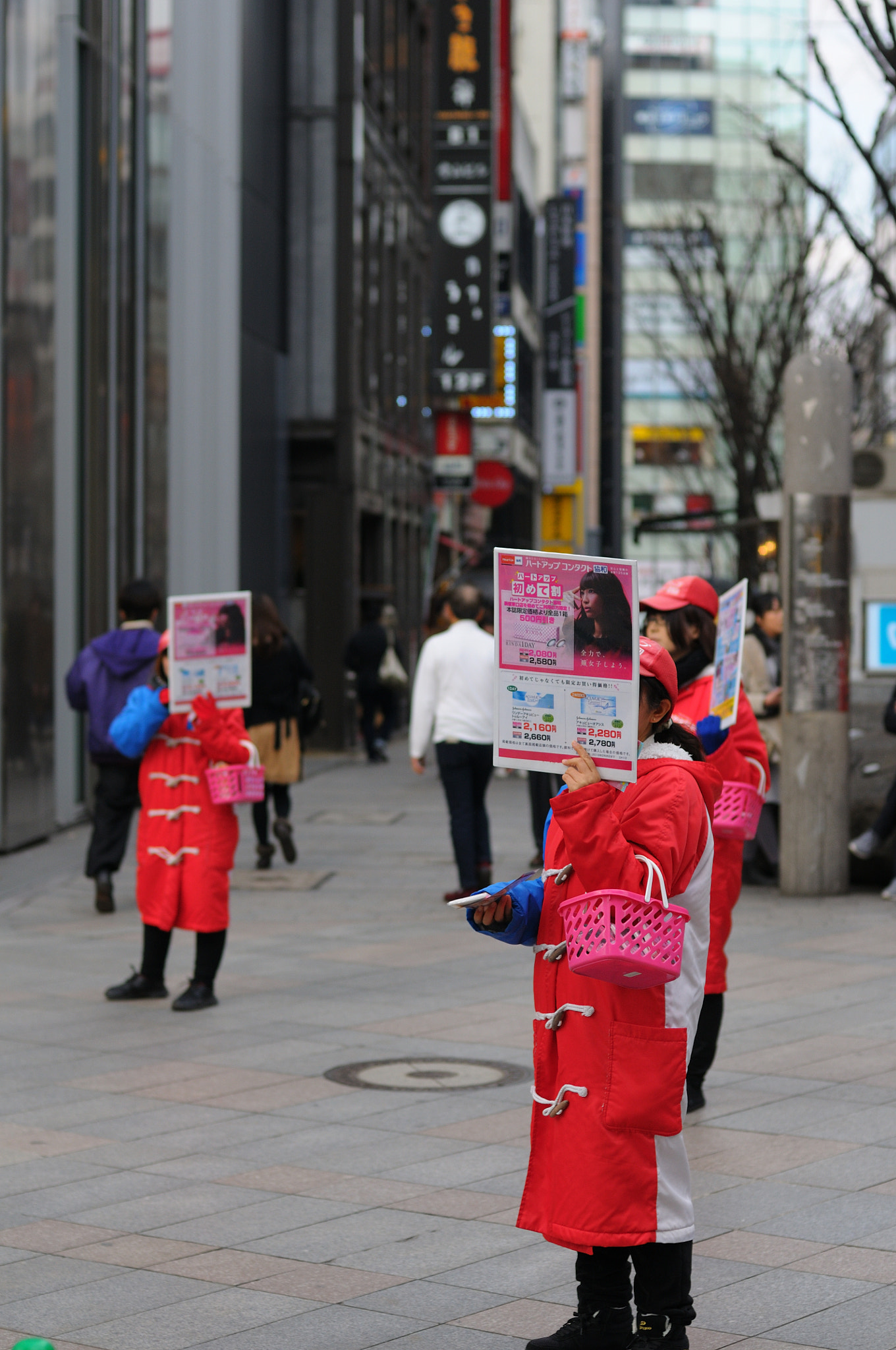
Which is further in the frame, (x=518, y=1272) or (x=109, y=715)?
(x=109, y=715)

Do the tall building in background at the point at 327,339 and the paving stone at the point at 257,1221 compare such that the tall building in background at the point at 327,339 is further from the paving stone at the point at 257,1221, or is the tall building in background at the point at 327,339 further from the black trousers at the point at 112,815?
the paving stone at the point at 257,1221

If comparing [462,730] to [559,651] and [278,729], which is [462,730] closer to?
[278,729]

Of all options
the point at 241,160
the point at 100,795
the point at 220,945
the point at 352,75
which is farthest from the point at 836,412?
the point at 352,75

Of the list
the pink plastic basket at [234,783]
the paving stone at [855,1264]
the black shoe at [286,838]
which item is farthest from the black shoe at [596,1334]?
the black shoe at [286,838]

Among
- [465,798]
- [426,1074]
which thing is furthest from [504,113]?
[426,1074]

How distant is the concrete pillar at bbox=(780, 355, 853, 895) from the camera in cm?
1256

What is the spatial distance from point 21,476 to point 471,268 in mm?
15668

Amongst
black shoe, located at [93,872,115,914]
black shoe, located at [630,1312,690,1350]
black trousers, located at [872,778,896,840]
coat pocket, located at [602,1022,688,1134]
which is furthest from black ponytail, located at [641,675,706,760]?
black trousers, located at [872,778,896,840]

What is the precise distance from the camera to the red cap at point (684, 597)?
21.4ft

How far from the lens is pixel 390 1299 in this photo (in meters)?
4.83

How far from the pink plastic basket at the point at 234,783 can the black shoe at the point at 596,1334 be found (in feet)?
14.0

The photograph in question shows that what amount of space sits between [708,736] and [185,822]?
2639mm

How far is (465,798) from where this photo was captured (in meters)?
12.1

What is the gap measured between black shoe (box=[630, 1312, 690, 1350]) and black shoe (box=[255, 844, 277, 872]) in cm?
978
